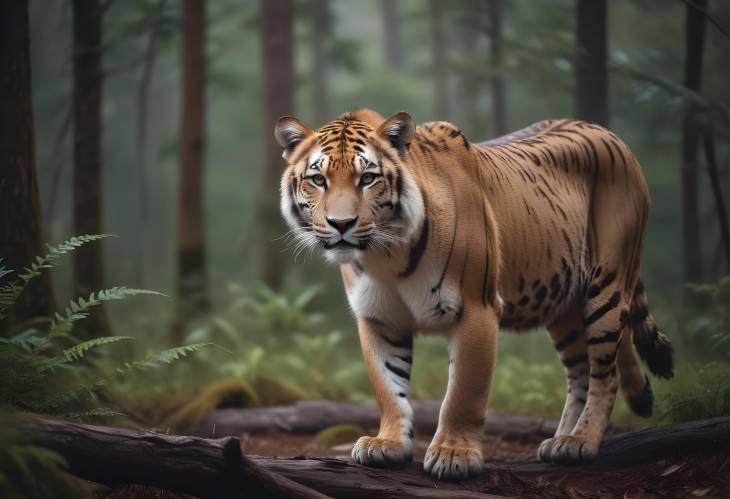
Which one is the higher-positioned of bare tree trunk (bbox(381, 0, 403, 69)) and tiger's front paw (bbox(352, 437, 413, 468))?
bare tree trunk (bbox(381, 0, 403, 69))

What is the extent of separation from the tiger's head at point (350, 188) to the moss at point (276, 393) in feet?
11.0

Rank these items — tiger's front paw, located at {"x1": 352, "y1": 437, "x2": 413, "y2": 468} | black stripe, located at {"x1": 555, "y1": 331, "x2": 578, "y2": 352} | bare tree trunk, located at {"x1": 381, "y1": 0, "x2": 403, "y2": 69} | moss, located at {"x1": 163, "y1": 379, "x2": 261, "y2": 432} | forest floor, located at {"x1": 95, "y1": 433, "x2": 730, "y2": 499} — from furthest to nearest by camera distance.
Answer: bare tree trunk, located at {"x1": 381, "y1": 0, "x2": 403, "y2": 69} → moss, located at {"x1": 163, "y1": 379, "x2": 261, "y2": 432} → black stripe, located at {"x1": 555, "y1": 331, "x2": 578, "y2": 352} → tiger's front paw, located at {"x1": 352, "y1": 437, "x2": 413, "y2": 468} → forest floor, located at {"x1": 95, "y1": 433, "x2": 730, "y2": 499}

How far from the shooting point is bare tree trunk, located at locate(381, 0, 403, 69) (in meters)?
32.8

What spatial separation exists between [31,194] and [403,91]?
20892 millimetres

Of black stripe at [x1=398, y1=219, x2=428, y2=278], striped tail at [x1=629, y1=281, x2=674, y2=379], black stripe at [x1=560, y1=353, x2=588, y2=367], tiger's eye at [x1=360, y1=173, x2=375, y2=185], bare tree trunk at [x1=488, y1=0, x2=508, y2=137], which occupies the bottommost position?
black stripe at [x1=560, y1=353, x2=588, y2=367]

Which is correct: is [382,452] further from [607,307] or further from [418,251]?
[607,307]

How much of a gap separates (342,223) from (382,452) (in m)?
1.41

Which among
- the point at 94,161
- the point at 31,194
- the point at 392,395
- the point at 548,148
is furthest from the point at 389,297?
the point at 94,161

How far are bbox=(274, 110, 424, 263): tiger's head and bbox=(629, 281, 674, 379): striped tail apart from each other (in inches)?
84.6

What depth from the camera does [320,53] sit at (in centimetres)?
1981

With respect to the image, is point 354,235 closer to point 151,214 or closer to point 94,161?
point 94,161

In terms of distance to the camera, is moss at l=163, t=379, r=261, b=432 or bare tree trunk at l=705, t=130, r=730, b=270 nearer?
moss at l=163, t=379, r=261, b=432

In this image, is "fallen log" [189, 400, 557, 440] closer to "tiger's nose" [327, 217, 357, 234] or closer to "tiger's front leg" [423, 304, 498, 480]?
"tiger's front leg" [423, 304, 498, 480]

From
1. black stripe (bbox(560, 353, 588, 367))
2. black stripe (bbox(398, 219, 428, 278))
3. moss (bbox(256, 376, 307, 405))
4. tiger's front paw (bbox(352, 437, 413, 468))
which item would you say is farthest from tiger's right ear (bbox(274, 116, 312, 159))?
moss (bbox(256, 376, 307, 405))
